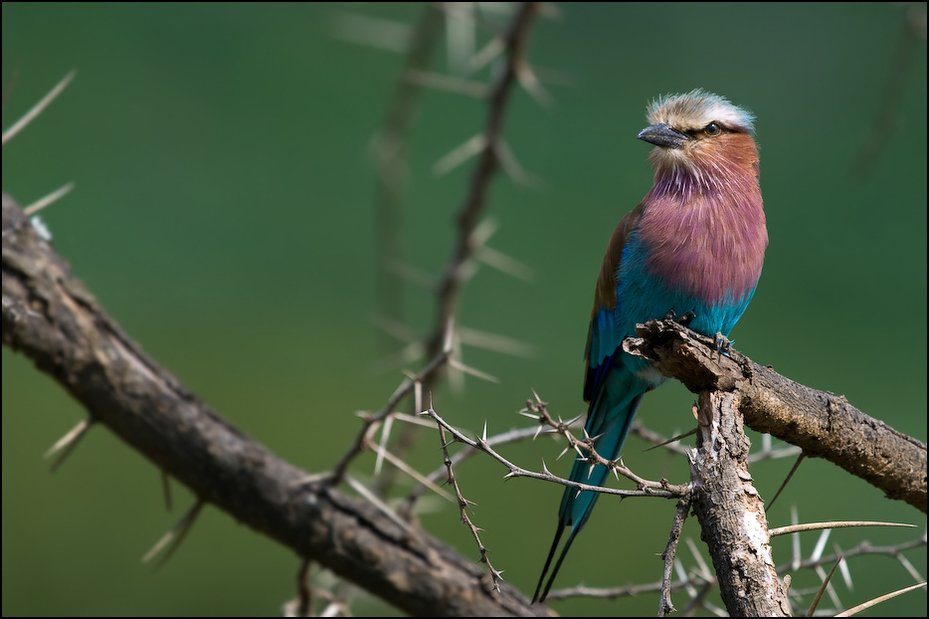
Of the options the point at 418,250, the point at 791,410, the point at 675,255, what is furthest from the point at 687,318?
the point at 418,250

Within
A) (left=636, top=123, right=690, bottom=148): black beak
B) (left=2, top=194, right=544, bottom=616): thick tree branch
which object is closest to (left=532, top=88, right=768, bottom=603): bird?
(left=636, top=123, right=690, bottom=148): black beak

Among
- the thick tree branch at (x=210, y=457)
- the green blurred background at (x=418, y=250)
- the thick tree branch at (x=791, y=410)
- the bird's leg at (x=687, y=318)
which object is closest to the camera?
the thick tree branch at (x=791, y=410)

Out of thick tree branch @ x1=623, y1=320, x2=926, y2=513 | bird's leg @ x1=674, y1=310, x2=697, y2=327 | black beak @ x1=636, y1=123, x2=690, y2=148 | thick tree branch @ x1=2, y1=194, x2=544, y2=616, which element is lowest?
thick tree branch @ x1=2, y1=194, x2=544, y2=616

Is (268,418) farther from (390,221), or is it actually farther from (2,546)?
(390,221)

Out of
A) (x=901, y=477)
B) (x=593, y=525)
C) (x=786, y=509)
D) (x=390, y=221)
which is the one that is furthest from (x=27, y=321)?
(x=786, y=509)

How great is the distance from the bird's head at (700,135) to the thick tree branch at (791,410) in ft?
2.61

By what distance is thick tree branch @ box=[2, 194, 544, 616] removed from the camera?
2482 mm

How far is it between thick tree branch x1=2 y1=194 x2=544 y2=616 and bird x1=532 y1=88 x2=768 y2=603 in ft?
1.09

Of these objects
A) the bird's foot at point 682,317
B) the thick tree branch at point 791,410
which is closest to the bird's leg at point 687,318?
the bird's foot at point 682,317

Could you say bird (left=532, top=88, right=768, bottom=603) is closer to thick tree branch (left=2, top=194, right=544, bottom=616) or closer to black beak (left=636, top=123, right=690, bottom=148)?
black beak (left=636, top=123, right=690, bottom=148)

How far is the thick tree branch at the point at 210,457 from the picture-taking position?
2.48 m

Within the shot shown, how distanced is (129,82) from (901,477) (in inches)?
358

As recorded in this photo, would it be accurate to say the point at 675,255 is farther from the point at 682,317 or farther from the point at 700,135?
the point at 700,135

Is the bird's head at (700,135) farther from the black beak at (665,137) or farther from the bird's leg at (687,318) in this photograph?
the bird's leg at (687,318)
